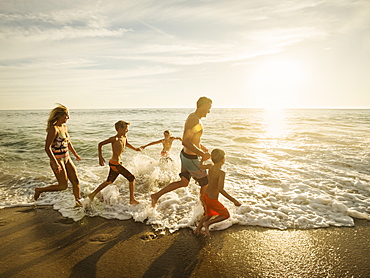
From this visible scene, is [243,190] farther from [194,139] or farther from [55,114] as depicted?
[55,114]

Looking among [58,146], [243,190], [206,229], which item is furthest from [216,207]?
[58,146]

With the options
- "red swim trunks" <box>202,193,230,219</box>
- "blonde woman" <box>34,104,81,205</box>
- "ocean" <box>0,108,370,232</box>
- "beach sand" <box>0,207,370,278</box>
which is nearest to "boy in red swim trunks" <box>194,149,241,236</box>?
"red swim trunks" <box>202,193,230,219</box>

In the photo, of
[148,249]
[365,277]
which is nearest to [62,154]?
[148,249]

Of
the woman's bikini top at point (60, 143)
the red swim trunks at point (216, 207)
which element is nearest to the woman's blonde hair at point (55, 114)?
the woman's bikini top at point (60, 143)

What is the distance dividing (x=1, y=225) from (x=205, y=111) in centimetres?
435

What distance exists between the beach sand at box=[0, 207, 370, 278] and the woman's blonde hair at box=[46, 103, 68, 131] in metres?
1.91

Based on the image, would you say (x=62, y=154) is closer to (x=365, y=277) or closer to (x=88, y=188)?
(x=88, y=188)

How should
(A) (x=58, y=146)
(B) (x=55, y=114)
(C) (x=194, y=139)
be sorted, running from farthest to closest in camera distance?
(A) (x=58, y=146), (B) (x=55, y=114), (C) (x=194, y=139)

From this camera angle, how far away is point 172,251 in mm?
3357

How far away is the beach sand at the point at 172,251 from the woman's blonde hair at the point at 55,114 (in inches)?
75.4

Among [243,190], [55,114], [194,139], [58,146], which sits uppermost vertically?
[55,114]

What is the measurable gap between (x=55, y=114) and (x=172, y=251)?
3.36 metres

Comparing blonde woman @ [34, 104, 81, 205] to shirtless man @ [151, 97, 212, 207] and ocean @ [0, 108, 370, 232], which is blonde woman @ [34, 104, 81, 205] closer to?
ocean @ [0, 108, 370, 232]

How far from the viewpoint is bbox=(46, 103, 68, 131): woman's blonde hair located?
432 centimetres
